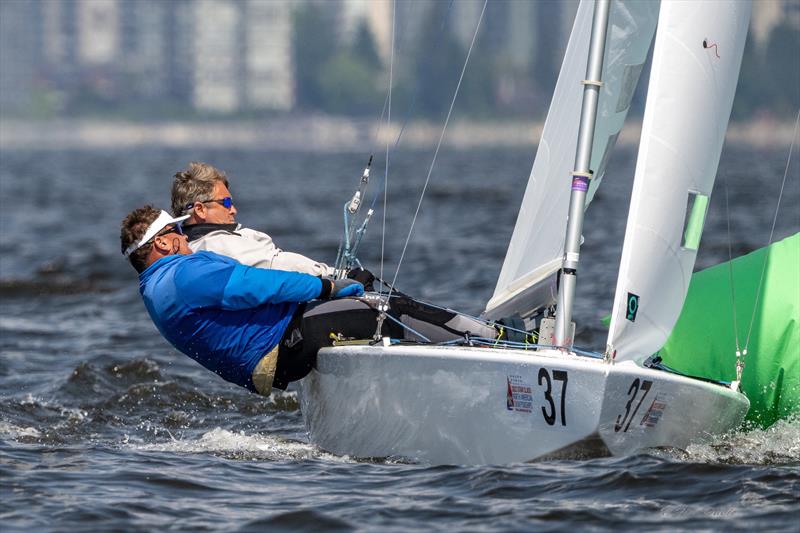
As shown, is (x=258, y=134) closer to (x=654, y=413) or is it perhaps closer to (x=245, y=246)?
(x=245, y=246)

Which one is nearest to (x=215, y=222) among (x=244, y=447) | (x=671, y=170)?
(x=244, y=447)

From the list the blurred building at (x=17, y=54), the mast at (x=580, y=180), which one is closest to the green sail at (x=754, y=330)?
the mast at (x=580, y=180)

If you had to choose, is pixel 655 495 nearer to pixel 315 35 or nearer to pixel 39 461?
pixel 39 461

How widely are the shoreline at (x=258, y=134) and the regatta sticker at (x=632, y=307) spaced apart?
105 m

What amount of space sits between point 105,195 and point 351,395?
1026 inches

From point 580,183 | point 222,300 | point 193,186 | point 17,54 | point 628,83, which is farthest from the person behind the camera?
point 17,54

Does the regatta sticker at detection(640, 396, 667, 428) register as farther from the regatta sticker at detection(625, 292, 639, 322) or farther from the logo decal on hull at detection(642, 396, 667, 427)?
the regatta sticker at detection(625, 292, 639, 322)

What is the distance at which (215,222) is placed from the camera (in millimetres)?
5598

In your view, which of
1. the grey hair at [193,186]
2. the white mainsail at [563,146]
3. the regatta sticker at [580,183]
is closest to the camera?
the regatta sticker at [580,183]

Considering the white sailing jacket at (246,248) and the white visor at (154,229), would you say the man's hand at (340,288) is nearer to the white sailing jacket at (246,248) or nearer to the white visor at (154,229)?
the white sailing jacket at (246,248)

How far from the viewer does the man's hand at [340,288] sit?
5402mm

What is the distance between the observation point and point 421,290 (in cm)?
1184

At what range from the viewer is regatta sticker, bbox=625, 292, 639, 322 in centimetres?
493

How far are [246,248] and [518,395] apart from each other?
1231mm
